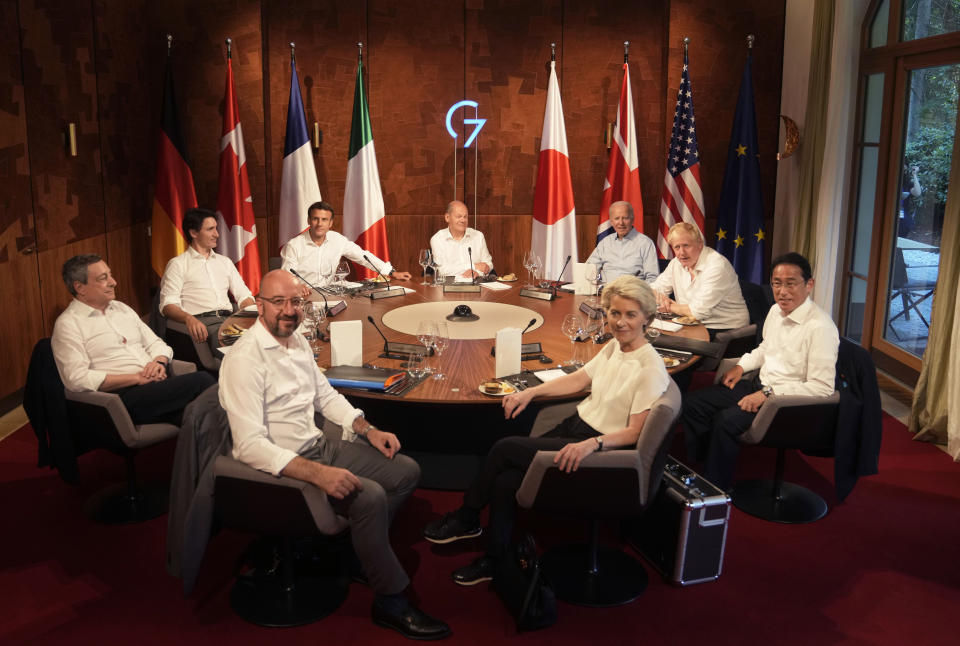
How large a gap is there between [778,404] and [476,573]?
1572 millimetres

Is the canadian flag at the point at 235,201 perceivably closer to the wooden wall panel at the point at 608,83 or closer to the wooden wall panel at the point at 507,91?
the wooden wall panel at the point at 507,91

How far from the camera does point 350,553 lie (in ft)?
11.6

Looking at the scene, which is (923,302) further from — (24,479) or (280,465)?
(24,479)

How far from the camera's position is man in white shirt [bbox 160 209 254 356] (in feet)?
16.9

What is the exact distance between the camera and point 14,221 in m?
5.42

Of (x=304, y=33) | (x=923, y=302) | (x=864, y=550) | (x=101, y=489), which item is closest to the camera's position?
(x=864, y=550)

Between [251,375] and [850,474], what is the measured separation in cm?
277

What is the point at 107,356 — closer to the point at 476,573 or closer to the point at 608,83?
the point at 476,573

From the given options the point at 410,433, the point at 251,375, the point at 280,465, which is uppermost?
the point at 251,375

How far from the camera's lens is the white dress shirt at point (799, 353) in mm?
3811

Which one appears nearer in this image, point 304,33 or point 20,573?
point 20,573

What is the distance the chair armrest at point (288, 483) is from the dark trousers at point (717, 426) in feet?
6.47

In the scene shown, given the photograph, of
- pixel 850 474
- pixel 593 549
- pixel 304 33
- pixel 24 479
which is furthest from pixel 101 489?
pixel 304 33

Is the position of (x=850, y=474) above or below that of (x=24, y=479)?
above
